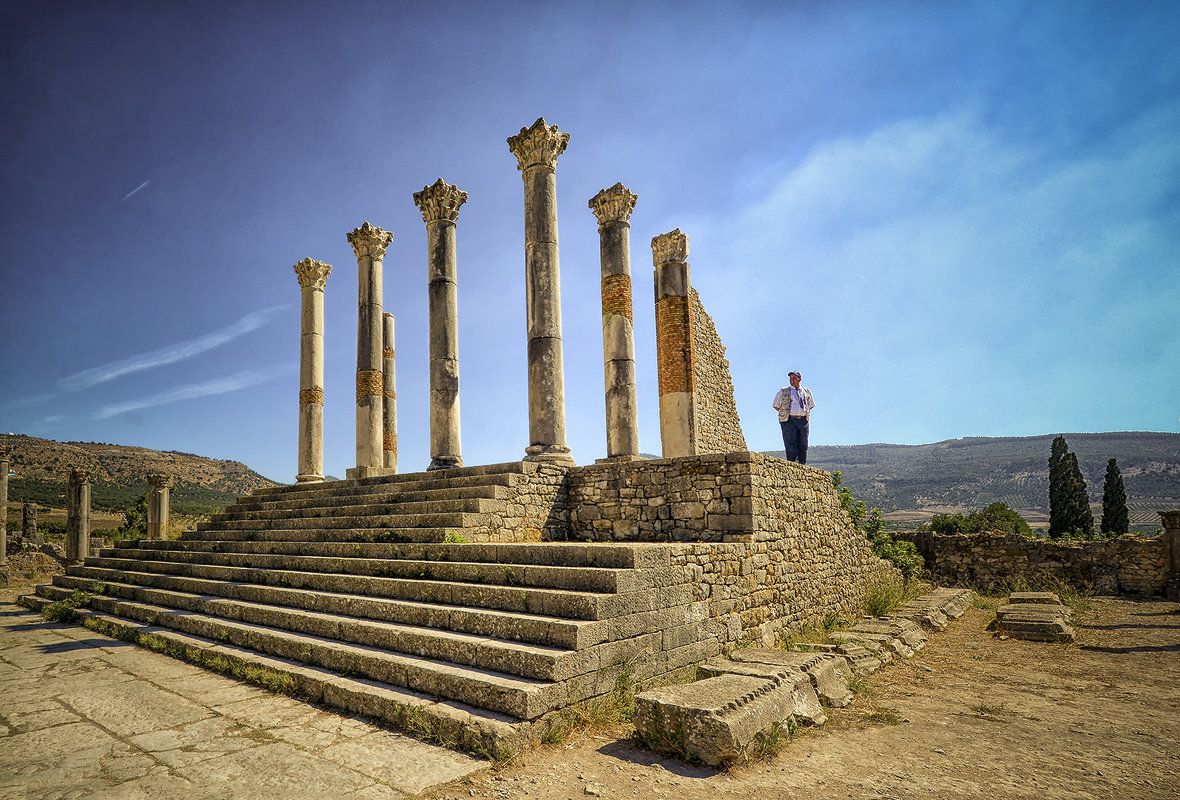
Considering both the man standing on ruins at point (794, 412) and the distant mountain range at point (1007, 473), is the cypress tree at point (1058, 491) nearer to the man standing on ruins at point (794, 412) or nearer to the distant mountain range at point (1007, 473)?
the man standing on ruins at point (794, 412)

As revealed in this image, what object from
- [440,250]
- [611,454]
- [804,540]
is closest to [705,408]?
[611,454]

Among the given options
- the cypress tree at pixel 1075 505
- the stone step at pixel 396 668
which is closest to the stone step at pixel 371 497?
the stone step at pixel 396 668

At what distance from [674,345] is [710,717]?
1069 centimetres

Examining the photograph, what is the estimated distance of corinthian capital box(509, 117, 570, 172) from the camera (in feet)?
41.8

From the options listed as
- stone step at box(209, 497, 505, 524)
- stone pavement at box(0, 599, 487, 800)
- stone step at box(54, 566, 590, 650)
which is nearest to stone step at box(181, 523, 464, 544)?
stone step at box(209, 497, 505, 524)

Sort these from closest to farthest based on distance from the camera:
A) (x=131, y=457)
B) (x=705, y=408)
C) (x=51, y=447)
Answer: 1. (x=705, y=408)
2. (x=51, y=447)
3. (x=131, y=457)

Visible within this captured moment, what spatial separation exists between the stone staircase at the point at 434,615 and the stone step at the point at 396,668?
0.7 inches

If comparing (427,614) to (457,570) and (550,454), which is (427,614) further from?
(550,454)

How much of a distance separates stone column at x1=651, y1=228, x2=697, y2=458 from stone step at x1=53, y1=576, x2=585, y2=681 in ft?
26.6

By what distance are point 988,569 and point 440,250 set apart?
16.6 metres

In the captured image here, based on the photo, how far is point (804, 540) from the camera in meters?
10.7

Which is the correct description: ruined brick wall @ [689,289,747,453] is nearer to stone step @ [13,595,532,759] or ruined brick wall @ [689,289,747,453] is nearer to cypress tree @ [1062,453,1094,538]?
stone step @ [13,595,532,759]

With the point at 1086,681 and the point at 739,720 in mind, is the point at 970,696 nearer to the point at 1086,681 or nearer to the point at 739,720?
the point at 1086,681

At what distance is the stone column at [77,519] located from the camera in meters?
19.5
